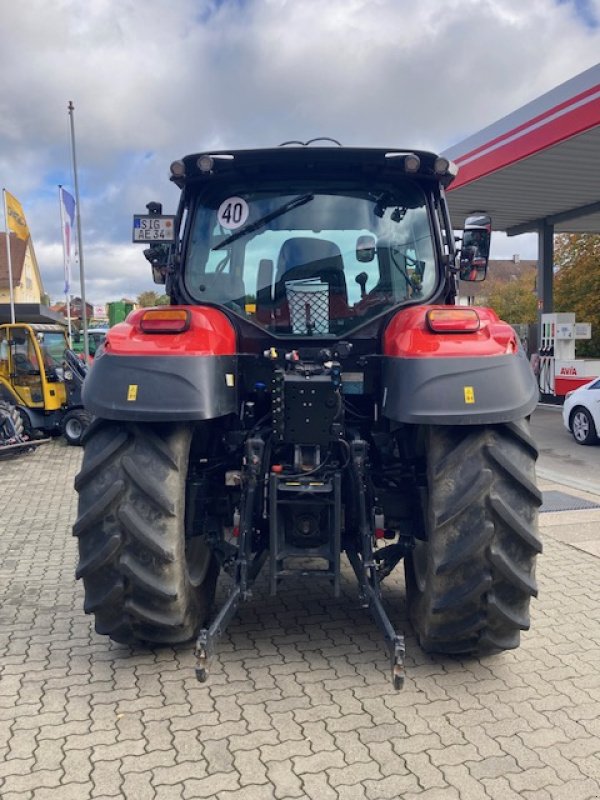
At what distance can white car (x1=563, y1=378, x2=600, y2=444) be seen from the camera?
10891mm

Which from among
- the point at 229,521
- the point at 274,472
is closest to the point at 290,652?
the point at 229,521

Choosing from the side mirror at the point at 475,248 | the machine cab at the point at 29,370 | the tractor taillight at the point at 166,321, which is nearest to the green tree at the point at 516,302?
the machine cab at the point at 29,370

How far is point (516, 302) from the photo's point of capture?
37219mm

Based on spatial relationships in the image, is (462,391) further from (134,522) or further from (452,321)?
(134,522)

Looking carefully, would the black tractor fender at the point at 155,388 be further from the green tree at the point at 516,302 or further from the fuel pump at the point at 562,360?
the green tree at the point at 516,302

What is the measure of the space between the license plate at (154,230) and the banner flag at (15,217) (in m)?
16.2

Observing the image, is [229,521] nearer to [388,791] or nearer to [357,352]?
[357,352]

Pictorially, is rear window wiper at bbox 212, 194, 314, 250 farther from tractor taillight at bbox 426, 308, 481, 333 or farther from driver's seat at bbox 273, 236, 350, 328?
tractor taillight at bbox 426, 308, 481, 333

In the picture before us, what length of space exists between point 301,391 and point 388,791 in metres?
1.69

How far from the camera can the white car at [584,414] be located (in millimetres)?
10891

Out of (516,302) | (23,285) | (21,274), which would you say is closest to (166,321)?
(516,302)

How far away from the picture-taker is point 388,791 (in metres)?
2.56

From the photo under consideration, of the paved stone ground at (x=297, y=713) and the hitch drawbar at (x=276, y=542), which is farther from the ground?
the hitch drawbar at (x=276, y=542)

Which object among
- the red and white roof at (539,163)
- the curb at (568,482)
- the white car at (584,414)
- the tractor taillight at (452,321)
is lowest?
the curb at (568,482)
